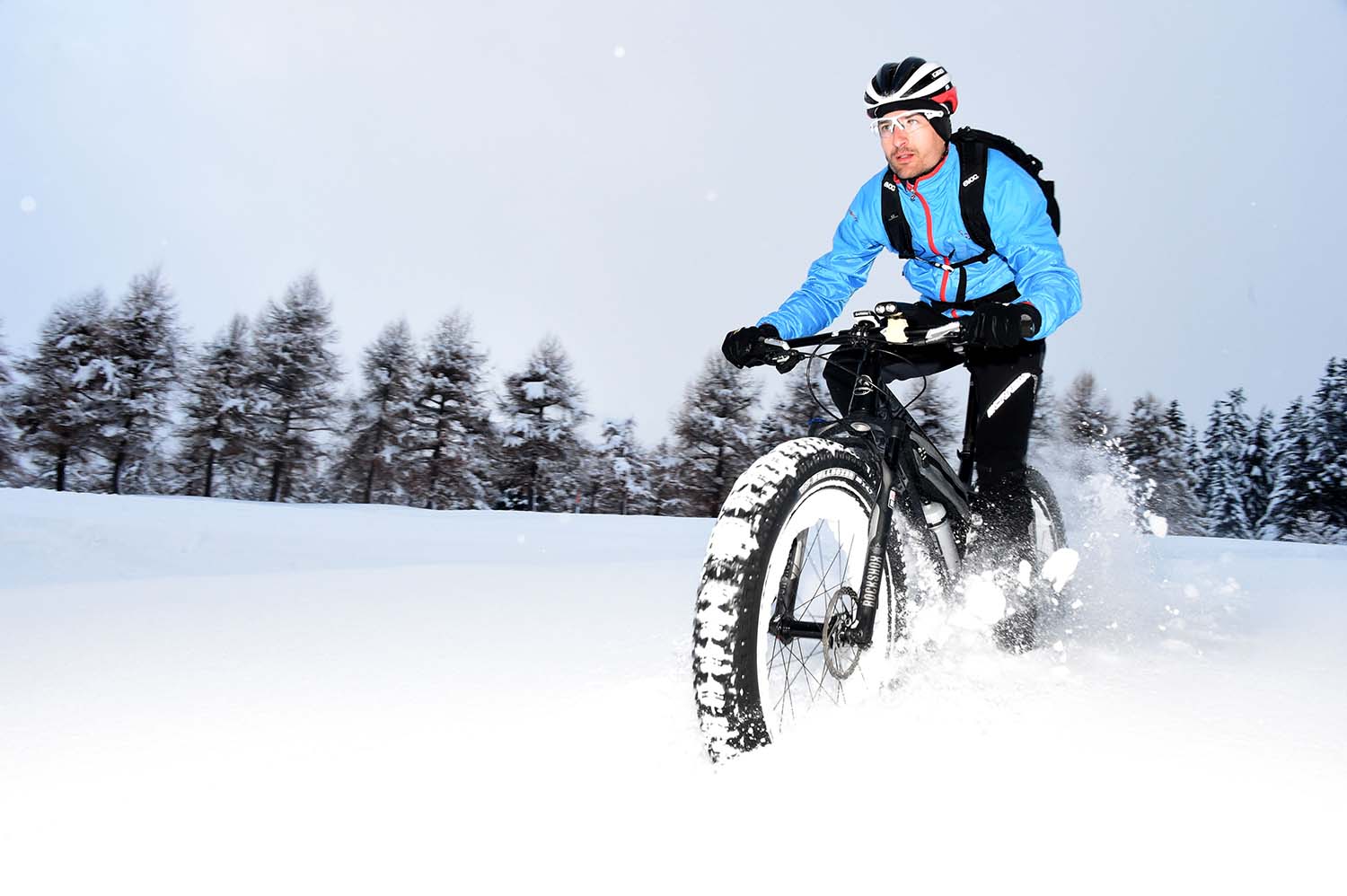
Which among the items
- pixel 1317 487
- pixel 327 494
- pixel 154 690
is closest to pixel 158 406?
pixel 327 494

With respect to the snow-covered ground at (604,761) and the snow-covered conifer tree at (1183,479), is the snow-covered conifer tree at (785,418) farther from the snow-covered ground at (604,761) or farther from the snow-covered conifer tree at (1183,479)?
the snow-covered ground at (604,761)

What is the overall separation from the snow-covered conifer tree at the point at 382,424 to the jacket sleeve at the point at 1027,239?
1487 inches

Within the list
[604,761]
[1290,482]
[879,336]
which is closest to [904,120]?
[879,336]

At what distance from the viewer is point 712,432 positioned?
41.0 m

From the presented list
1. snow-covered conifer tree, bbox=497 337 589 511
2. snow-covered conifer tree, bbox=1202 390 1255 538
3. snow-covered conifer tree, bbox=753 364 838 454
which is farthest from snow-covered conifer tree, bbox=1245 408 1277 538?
snow-covered conifer tree, bbox=497 337 589 511

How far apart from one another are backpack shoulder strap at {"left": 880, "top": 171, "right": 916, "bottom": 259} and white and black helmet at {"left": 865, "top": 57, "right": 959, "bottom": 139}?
0.29 metres

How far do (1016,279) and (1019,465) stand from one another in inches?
33.5

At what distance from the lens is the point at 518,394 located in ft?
140

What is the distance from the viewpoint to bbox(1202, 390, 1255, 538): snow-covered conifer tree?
4934cm

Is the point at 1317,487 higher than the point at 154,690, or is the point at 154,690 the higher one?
the point at 1317,487

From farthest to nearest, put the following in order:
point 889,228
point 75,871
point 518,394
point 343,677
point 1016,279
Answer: point 518,394 → point 889,228 → point 1016,279 → point 343,677 → point 75,871

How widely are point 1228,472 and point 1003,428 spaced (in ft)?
199

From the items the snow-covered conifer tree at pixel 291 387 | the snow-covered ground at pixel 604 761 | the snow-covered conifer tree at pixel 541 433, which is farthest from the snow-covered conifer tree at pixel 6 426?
the snow-covered ground at pixel 604 761

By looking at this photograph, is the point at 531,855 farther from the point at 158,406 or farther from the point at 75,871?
the point at 158,406
